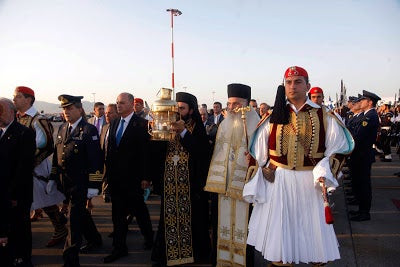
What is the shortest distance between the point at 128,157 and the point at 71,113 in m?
1.00

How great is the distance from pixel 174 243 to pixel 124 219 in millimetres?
866

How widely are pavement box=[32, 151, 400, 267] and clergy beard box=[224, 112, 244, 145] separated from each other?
5.94 feet

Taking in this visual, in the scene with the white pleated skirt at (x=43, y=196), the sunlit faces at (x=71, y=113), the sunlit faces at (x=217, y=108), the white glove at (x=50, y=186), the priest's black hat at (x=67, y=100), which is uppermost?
the sunlit faces at (x=217, y=108)

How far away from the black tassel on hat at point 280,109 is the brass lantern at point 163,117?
48.7 inches

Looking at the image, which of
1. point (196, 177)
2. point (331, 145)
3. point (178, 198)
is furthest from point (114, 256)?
point (331, 145)

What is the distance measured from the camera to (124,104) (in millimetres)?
4875

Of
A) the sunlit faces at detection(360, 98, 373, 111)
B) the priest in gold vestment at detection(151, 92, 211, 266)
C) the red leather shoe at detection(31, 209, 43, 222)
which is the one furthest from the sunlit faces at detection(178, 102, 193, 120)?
the sunlit faces at detection(360, 98, 373, 111)

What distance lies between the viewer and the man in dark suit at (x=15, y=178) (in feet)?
13.1

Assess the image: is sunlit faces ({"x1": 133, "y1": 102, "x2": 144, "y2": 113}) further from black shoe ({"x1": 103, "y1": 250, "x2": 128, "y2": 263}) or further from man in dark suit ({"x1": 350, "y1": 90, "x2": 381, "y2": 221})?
man in dark suit ({"x1": 350, "y1": 90, "x2": 381, "y2": 221})

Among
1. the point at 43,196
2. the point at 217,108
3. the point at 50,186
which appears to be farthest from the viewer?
the point at 217,108

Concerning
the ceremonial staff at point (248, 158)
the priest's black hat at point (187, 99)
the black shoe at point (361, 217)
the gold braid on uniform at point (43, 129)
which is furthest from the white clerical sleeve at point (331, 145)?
the gold braid on uniform at point (43, 129)

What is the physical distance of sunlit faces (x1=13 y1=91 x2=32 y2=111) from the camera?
5113mm

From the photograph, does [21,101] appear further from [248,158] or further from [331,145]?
[331,145]

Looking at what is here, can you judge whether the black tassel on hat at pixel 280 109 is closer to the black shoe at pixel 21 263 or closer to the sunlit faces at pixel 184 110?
the sunlit faces at pixel 184 110
